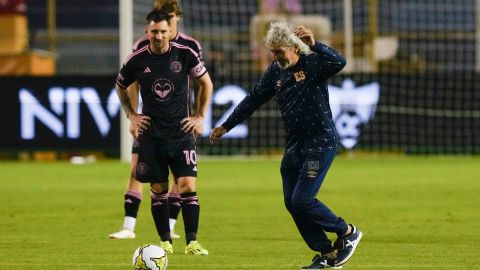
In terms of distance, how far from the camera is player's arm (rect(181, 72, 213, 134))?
10.9m

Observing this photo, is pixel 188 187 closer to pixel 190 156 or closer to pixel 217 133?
pixel 190 156

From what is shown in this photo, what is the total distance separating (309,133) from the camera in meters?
9.80

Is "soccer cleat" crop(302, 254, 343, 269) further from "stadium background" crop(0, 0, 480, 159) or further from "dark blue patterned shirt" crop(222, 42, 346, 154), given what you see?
"stadium background" crop(0, 0, 480, 159)

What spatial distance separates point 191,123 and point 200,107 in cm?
31

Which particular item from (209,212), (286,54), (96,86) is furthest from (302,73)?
(96,86)

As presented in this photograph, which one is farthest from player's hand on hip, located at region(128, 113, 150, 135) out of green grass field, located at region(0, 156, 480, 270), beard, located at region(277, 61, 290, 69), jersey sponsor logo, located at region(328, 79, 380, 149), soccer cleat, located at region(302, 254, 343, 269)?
jersey sponsor logo, located at region(328, 79, 380, 149)

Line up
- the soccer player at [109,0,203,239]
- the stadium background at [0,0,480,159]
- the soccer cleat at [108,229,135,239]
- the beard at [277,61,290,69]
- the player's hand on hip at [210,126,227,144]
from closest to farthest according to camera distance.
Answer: the beard at [277,61,290,69], the player's hand on hip at [210,126,227,144], the soccer player at [109,0,203,239], the soccer cleat at [108,229,135,239], the stadium background at [0,0,480,159]

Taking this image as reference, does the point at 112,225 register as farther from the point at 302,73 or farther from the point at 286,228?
the point at 302,73

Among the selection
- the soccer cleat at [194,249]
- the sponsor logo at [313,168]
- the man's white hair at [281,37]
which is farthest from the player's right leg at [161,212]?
the man's white hair at [281,37]

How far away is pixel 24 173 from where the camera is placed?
21531 millimetres

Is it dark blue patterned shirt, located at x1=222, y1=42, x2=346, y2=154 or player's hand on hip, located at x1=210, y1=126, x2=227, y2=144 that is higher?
dark blue patterned shirt, located at x1=222, y1=42, x2=346, y2=154

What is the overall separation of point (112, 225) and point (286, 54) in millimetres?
4552

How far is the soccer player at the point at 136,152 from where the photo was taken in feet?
36.6

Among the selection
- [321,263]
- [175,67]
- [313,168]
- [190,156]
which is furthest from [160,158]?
[321,263]
